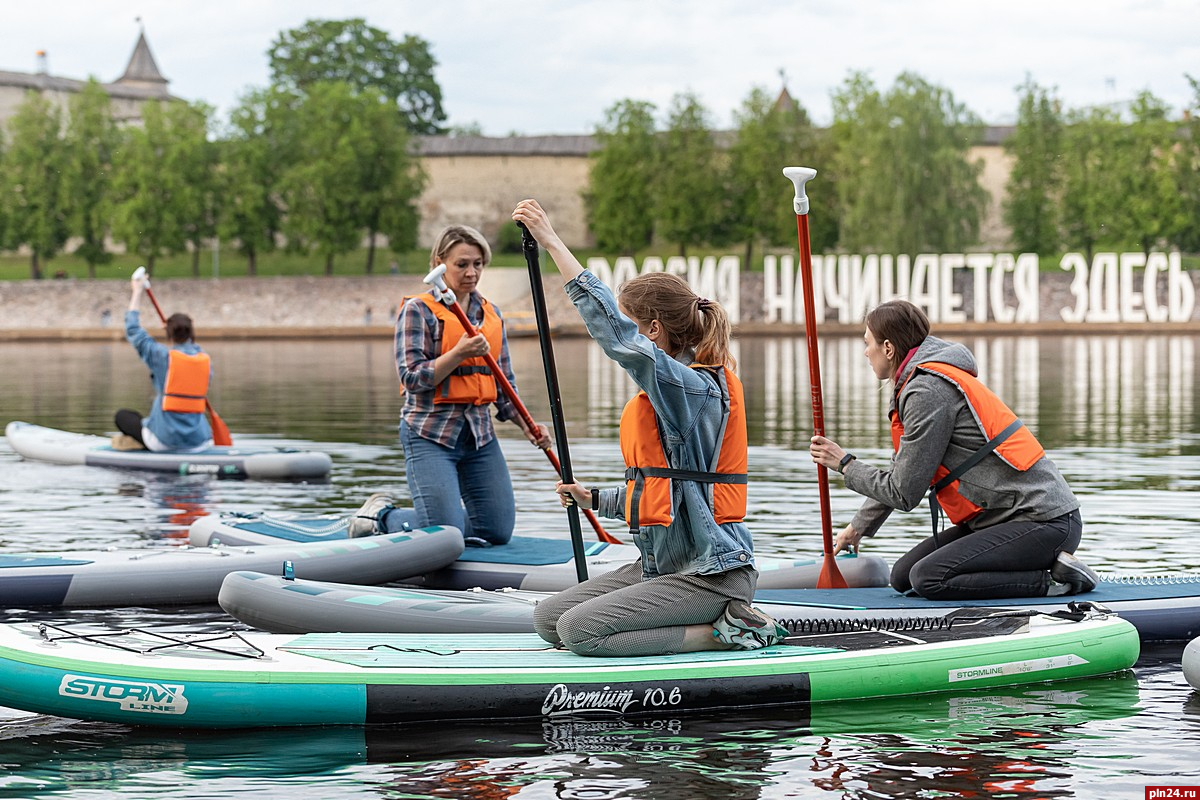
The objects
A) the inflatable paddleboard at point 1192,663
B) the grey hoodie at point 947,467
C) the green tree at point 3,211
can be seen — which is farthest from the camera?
the green tree at point 3,211

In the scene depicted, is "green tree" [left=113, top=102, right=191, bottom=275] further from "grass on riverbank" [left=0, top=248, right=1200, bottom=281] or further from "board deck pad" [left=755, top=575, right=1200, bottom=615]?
"board deck pad" [left=755, top=575, right=1200, bottom=615]

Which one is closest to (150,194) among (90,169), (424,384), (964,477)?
(90,169)

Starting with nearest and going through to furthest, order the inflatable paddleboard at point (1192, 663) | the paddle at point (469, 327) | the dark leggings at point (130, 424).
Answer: the inflatable paddleboard at point (1192, 663) → the paddle at point (469, 327) → the dark leggings at point (130, 424)

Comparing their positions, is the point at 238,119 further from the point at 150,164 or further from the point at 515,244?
the point at 515,244

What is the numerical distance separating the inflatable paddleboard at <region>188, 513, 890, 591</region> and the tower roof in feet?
290

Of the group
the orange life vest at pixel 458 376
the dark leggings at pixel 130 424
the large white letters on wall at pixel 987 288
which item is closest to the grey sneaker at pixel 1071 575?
the orange life vest at pixel 458 376

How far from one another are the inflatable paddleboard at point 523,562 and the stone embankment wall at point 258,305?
45.5 m

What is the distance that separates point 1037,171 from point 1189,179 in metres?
5.57

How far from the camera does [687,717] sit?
593 cm

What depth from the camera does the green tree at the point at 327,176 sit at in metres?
59.4

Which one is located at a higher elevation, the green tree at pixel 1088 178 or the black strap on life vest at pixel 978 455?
the green tree at pixel 1088 178

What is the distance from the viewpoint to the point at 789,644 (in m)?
6.21

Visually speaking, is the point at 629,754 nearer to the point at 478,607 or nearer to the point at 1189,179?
the point at 478,607

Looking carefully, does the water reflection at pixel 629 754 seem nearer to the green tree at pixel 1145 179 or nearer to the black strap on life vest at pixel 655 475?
the black strap on life vest at pixel 655 475
